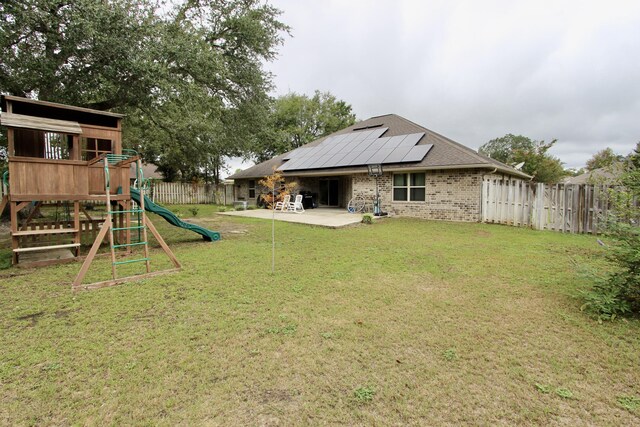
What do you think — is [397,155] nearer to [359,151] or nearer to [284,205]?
[359,151]

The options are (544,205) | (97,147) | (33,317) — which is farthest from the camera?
(544,205)

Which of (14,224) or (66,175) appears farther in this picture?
(66,175)

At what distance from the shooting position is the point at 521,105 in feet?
91.3

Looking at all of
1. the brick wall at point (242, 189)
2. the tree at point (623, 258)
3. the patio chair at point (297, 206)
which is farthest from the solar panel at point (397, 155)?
the brick wall at point (242, 189)

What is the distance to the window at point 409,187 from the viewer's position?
13914mm

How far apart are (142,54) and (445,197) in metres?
12.2

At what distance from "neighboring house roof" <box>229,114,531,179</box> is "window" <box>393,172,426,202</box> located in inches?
26.8

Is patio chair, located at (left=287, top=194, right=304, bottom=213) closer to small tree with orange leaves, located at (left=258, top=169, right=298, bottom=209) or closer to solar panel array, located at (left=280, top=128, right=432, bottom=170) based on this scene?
small tree with orange leaves, located at (left=258, top=169, right=298, bottom=209)

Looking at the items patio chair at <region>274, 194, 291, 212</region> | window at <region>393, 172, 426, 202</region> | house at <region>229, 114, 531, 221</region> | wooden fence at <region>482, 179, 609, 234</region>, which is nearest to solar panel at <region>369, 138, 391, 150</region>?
house at <region>229, 114, 531, 221</region>

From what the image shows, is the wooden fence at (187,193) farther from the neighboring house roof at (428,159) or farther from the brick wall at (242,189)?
the neighboring house roof at (428,159)

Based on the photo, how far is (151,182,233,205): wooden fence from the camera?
24184 millimetres

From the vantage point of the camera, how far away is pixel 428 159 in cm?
1353

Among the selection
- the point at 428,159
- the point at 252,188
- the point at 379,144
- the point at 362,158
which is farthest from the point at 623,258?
the point at 252,188

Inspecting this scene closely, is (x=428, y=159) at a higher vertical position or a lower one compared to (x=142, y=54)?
lower
